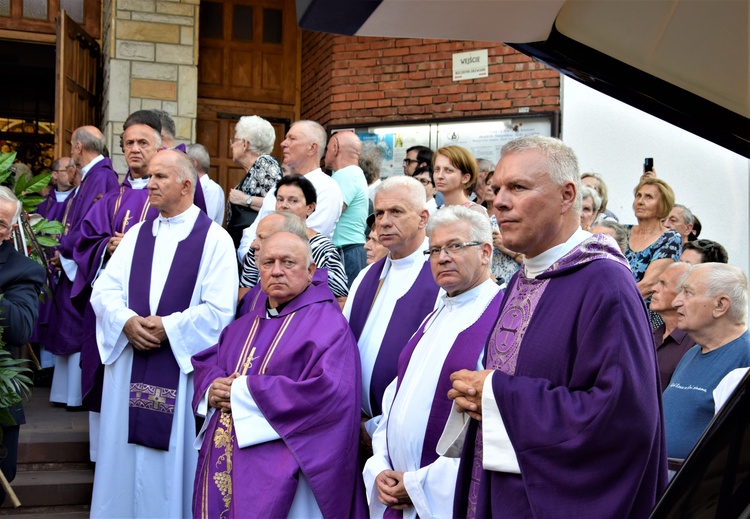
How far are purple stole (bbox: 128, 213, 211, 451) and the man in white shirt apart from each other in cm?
66

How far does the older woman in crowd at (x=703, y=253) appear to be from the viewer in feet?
17.3

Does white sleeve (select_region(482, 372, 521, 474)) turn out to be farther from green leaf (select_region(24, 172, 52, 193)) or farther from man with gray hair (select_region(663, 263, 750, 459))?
green leaf (select_region(24, 172, 52, 193))

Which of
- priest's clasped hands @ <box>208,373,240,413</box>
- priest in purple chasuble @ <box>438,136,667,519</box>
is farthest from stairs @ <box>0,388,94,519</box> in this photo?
priest in purple chasuble @ <box>438,136,667,519</box>

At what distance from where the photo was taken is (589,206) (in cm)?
582

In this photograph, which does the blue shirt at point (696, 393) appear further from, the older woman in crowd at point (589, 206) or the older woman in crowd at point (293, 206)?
the older woman in crowd at point (293, 206)

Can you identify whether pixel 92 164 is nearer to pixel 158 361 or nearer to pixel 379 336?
pixel 158 361

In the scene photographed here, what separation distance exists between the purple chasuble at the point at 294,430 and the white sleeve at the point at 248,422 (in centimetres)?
3

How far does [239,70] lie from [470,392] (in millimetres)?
9900

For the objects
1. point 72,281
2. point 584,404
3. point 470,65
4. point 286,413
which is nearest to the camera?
point 584,404

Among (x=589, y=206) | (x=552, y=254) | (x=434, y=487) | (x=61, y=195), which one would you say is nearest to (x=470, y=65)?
(x=61, y=195)

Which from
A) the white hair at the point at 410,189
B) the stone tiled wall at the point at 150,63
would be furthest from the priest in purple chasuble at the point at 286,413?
the stone tiled wall at the point at 150,63

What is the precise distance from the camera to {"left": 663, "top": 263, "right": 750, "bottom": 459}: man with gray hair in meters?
3.89

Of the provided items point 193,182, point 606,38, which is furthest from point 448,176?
point 606,38

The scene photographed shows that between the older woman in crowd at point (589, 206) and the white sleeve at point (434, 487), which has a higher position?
the older woman in crowd at point (589, 206)
